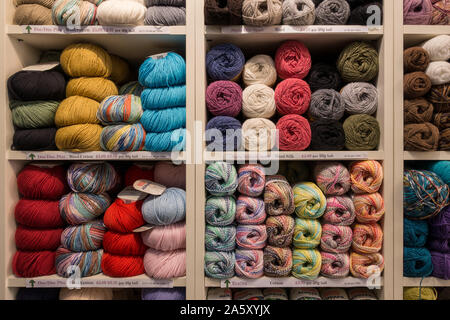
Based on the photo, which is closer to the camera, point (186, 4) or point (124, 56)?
point (186, 4)

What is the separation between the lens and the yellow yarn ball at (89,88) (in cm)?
78

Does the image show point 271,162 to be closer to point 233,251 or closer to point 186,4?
point 233,251

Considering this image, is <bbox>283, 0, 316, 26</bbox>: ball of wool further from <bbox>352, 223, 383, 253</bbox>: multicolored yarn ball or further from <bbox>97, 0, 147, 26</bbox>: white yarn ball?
<bbox>352, 223, 383, 253</bbox>: multicolored yarn ball

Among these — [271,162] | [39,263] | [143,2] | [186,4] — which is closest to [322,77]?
[271,162]

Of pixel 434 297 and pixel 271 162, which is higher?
pixel 271 162

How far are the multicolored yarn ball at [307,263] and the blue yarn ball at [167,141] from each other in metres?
0.49

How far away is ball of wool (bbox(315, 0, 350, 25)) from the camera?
0.75m

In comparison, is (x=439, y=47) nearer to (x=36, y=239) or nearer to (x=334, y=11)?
(x=334, y=11)

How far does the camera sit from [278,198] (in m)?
0.77

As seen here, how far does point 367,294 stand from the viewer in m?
0.84

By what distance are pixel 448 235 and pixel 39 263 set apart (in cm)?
128

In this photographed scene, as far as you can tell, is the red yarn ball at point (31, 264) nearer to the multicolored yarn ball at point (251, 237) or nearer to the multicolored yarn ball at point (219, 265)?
the multicolored yarn ball at point (219, 265)

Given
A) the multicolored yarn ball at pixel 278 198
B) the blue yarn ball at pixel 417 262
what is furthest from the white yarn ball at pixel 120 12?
the blue yarn ball at pixel 417 262

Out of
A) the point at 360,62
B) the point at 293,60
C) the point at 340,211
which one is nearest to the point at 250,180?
the point at 340,211
